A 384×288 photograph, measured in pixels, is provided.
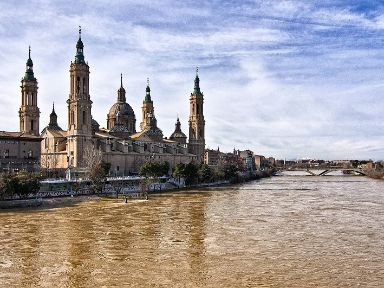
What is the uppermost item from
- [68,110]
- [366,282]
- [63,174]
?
[68,110]

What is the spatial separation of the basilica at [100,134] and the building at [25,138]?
0.14 m

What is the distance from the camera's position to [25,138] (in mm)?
61344

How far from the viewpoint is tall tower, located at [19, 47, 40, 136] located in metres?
71.2

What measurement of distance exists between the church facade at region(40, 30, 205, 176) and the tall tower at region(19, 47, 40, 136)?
0.17m

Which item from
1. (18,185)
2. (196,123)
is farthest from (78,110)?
(196,123)

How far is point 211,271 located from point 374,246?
8.85 metres

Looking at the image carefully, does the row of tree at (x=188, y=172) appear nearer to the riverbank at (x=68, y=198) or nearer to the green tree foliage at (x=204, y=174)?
the green tree foliage at (x=204, y=174)

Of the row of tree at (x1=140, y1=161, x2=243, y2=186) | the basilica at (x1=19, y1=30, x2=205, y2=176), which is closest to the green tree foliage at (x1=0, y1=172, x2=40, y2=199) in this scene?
the basilica at (x1=19, y1=30, x2=205, y2=176)

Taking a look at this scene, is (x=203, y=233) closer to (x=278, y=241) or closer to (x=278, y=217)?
(x=278, y=241)

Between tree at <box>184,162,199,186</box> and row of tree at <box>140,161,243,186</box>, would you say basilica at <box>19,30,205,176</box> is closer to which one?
row of tree at <box>140,161,243,186</box>

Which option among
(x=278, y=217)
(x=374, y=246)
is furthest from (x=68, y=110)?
(x=374, y=246)

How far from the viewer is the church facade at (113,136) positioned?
206 feet

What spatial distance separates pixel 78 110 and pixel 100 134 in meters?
9.86

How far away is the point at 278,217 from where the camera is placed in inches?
1249
